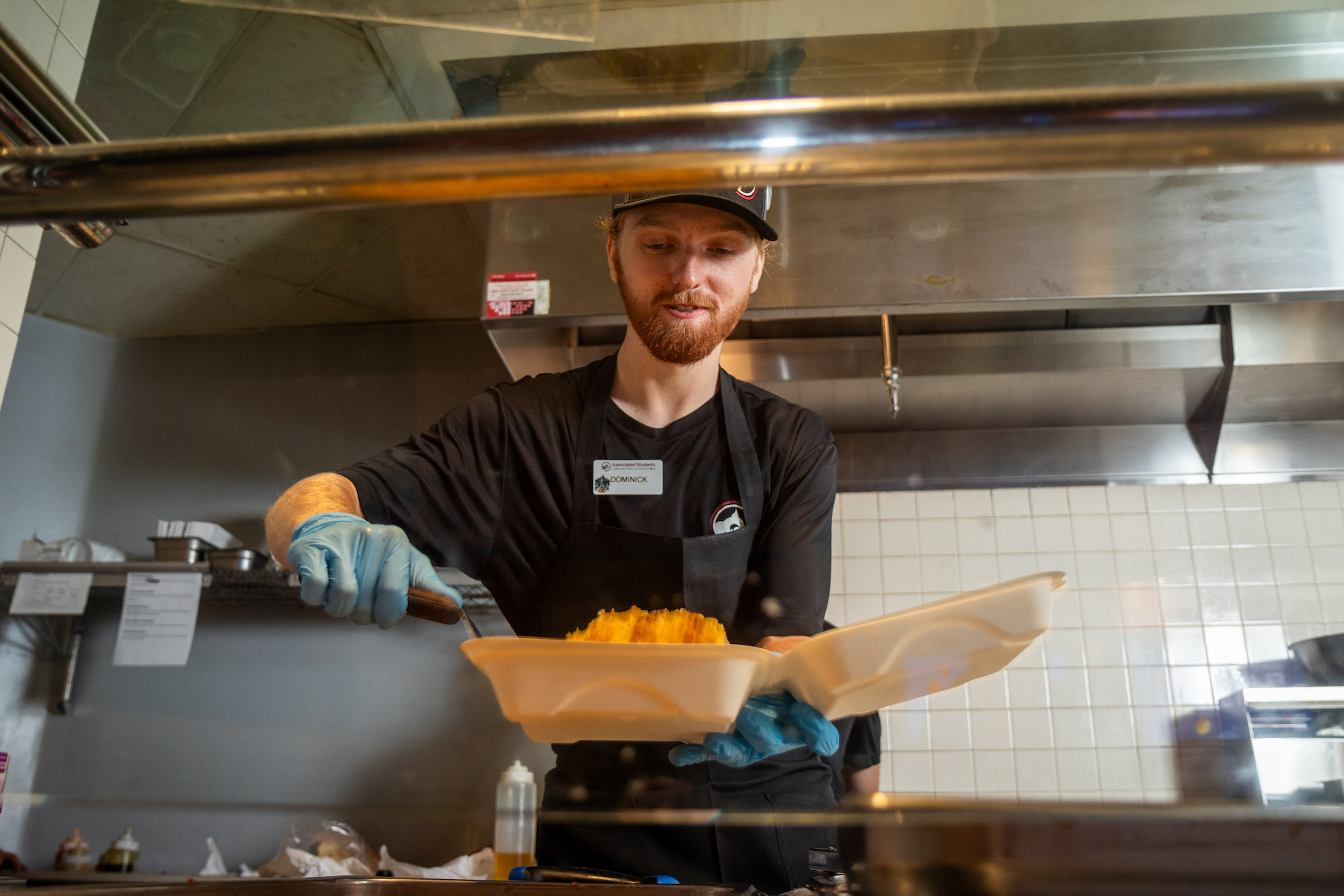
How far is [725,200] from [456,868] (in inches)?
64.0

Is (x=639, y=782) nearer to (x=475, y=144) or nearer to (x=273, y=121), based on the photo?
(x=475, y=144)

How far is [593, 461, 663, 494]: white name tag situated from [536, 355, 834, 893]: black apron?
0.01 metres

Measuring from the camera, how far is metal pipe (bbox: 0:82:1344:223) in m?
0.36

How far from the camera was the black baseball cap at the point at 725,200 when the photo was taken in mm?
1069

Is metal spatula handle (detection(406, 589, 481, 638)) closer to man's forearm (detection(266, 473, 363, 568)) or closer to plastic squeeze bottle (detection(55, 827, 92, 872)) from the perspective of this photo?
man's forearm (detection(266, 473, 363, 568))

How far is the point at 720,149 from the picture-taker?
372mm

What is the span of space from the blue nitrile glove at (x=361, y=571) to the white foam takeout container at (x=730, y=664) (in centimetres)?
16

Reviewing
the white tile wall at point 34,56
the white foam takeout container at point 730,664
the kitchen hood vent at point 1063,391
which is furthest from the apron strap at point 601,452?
the white tile wall at point 34,56

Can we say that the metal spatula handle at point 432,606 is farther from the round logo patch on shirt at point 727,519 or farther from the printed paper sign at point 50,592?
the printed paper sign at point 50,592

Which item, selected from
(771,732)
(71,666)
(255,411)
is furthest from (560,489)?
(71,666)

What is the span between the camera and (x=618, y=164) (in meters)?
0.38

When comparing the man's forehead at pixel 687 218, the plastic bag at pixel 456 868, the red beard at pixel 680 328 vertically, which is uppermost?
the man's forehead at pixel 687 218

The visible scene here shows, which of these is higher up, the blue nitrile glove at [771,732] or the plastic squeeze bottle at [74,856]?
the blue nitrile glove at [771,732]

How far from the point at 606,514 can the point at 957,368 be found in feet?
3.81
